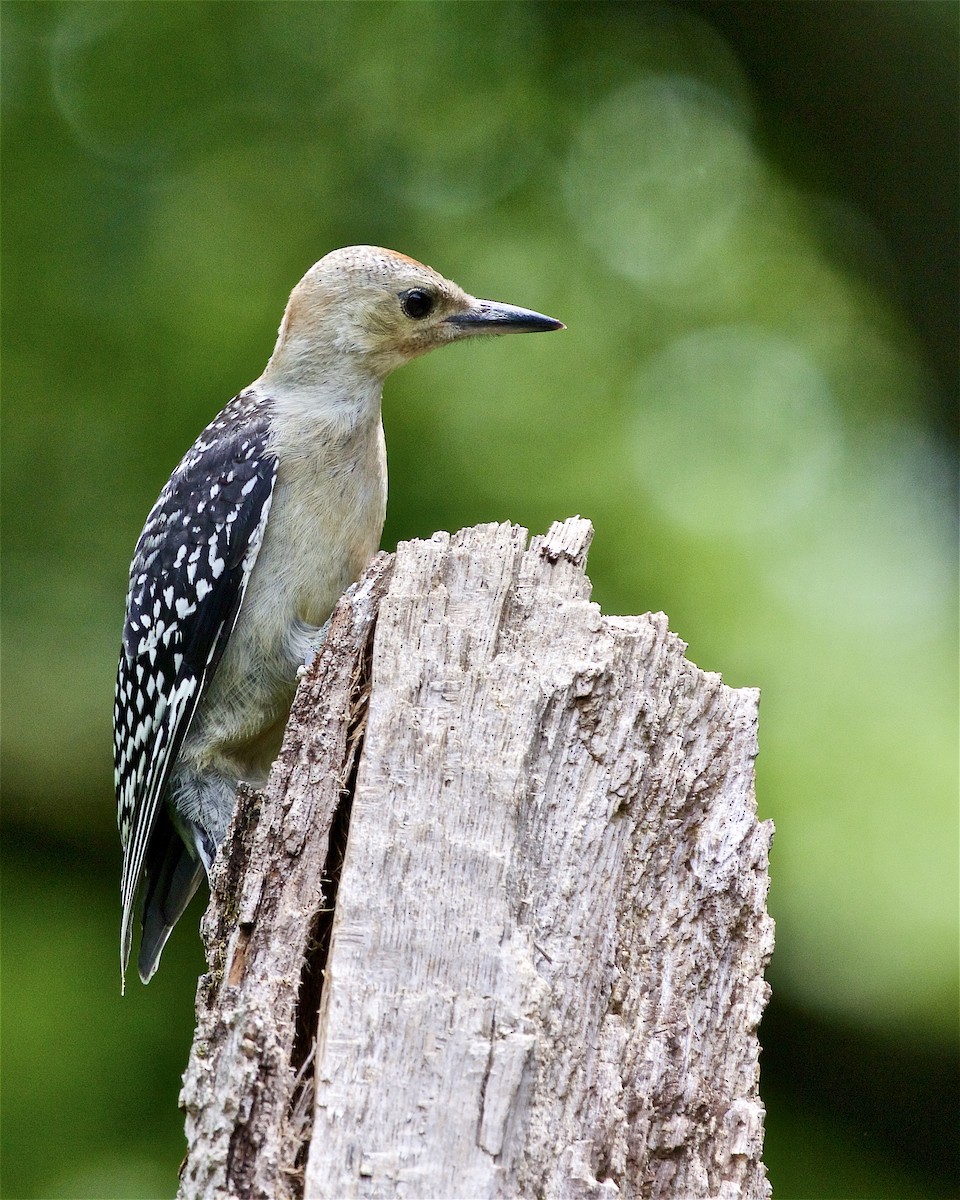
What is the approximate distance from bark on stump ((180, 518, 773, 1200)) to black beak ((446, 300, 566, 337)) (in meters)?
1.67

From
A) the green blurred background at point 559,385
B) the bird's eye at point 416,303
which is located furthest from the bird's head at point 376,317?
the green blurred background at point 559,385

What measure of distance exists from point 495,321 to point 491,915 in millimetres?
2760

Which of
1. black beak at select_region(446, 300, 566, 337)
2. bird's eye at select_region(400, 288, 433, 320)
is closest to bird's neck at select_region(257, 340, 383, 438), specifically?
bird's eye at select_region(400, 288, 433, 320)

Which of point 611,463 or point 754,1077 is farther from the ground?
point 611,463

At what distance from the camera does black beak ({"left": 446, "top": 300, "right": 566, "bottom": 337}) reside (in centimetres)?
452

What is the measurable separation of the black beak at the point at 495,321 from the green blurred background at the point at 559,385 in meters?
1.44

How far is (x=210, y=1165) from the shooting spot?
2.35 meters

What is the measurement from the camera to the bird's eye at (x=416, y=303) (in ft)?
14.6

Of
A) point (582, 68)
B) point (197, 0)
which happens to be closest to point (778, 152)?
point (582, 68)

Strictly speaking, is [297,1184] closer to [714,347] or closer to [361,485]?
[361,485]

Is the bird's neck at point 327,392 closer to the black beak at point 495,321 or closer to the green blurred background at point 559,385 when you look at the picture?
the black beak at point 495,321

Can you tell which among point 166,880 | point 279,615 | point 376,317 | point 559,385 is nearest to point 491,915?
point 279,615

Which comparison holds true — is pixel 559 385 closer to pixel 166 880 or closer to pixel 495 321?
pixel 495 321

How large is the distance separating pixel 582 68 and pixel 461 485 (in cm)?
279
